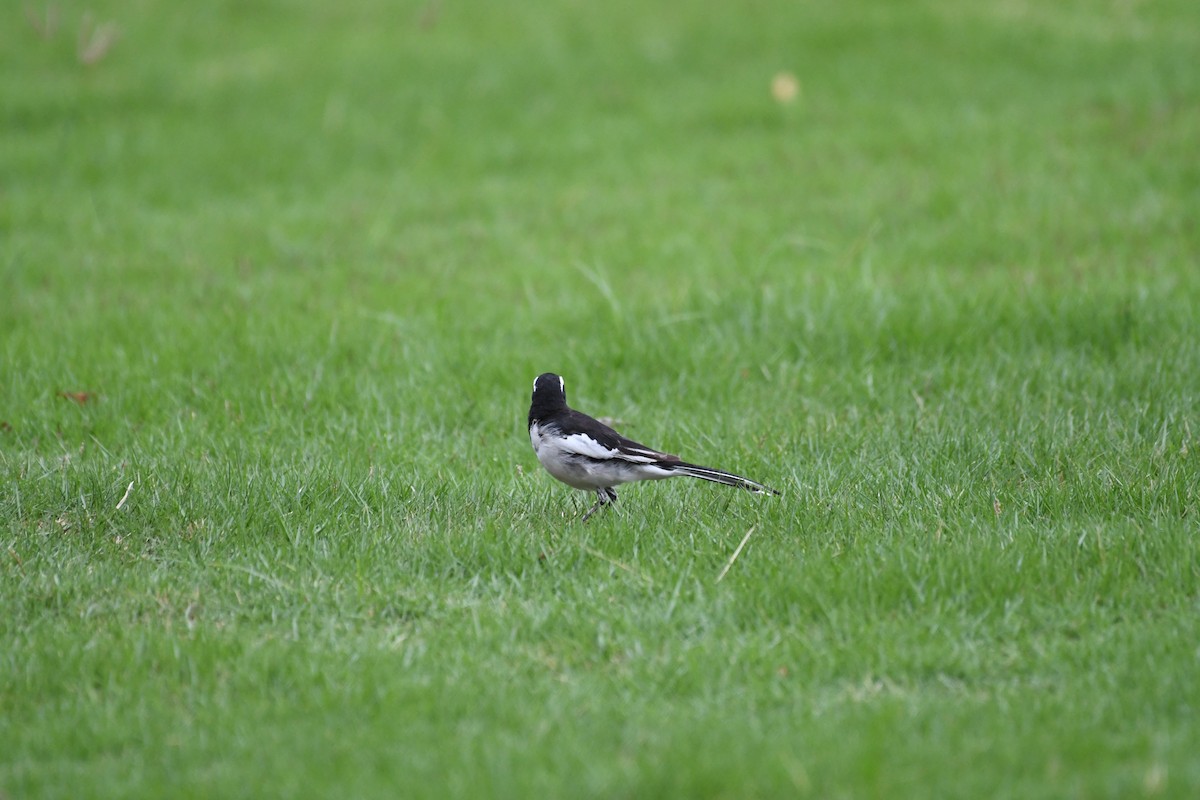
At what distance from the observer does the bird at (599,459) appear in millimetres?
4949

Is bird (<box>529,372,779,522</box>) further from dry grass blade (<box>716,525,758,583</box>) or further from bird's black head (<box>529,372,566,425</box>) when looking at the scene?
dry grass blade (<box>716,525,758,583</box>)

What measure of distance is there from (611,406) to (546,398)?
149 cm

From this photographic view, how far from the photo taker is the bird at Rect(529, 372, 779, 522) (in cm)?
495

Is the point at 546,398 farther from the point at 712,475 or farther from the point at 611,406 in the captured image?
the point at 611,406

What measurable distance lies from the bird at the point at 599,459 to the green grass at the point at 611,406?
0.23 metres

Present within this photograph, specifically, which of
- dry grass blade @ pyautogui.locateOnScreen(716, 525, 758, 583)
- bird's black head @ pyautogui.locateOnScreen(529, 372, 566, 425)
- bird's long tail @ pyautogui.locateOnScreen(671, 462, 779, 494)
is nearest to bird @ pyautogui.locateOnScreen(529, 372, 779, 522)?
bird's long tail @ pyautogui.locateOnScreen(671, 462, 779, 494)

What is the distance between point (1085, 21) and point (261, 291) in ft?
33.8

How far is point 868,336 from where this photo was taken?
24.1 feet

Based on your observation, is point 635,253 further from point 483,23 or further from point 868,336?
point 483,23

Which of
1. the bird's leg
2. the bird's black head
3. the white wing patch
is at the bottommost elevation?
the bird's leg

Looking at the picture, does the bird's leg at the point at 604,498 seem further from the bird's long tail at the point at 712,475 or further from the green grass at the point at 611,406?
the bird's long tail at the point at 712,475

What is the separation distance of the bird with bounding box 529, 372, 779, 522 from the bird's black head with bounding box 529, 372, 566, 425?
0.12m

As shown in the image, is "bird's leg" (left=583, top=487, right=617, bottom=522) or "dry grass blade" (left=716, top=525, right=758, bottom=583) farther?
"bird's leg" (left=583, top=487, right=617, bottom=522)

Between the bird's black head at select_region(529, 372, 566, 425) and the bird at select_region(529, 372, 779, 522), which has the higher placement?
the bird's black head at select_region(529, 372, 566, 425)
